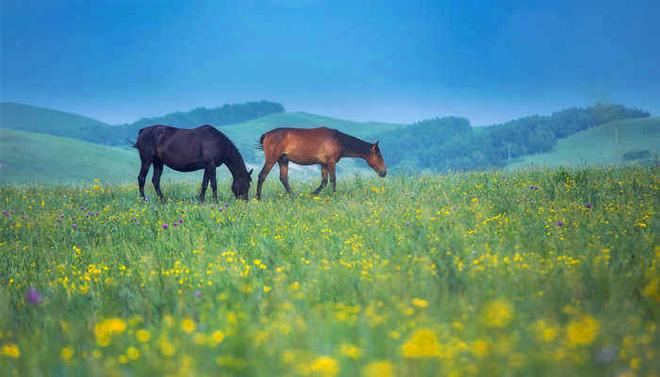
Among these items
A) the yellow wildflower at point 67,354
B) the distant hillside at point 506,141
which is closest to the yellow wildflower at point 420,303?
the yellow wildflower at point 67,354

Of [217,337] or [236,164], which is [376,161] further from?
[217,337]

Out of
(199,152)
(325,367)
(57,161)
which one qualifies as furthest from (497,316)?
(57,161)

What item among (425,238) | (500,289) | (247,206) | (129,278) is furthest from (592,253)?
(247,206)

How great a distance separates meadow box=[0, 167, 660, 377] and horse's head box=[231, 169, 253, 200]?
3.10 m

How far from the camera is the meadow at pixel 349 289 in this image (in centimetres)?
367

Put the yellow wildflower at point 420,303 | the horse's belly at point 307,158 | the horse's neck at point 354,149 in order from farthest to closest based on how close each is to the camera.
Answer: the horse's neck at point 354,149
the horse's belly at point 307,158
the yellow wildflower at point 420,303

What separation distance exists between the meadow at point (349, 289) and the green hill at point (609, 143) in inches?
3140

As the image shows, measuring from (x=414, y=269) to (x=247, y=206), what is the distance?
23.4ft

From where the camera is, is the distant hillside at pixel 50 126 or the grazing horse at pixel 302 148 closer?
the grazing horse at pixel 302 148

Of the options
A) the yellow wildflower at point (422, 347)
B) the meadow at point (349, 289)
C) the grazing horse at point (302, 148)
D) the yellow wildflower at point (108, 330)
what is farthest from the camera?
the grazing horse at point (302, 148)

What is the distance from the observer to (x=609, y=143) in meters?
92.6

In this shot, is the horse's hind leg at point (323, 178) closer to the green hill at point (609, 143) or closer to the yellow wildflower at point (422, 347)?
the yellow wildflower at point (422, 347)

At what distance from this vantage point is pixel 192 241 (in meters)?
9.10

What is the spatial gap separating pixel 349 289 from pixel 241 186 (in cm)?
1014
